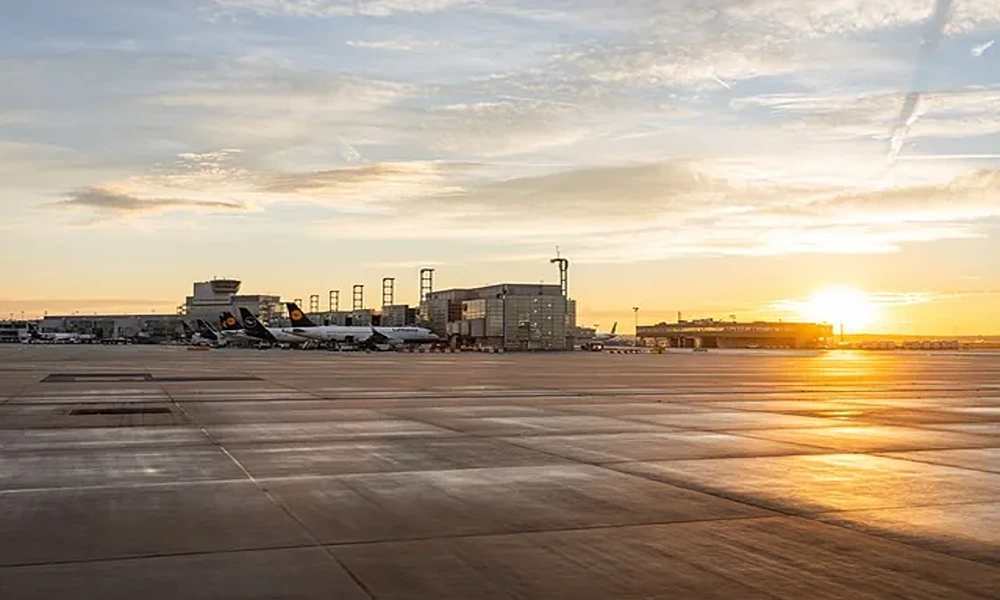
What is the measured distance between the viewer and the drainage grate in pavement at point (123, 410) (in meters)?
24.9

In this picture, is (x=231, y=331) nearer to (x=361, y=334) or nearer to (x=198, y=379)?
(x=361, y=334)

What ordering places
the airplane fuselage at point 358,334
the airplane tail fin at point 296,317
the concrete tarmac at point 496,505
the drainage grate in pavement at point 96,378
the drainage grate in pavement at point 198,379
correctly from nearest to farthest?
the concrete tarmac at point 496,505
the drainage grate in pavement at point 96,378
the drainage grate in pavement at point 198,379
the airplane fuselage at point 358,334
the airplane tail fin at point 296,317

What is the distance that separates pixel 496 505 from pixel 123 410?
17406mm

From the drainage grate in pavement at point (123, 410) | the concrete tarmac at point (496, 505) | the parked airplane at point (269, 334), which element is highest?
the parked airplane at point (269, 334)

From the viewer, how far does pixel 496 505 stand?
11.5 m

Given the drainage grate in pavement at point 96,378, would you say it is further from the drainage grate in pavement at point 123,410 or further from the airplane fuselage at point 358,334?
the airplane fuselage at point 358,334

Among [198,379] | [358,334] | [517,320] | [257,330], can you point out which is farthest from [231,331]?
[198,379]

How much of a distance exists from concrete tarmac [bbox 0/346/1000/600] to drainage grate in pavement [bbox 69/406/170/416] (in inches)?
14.9

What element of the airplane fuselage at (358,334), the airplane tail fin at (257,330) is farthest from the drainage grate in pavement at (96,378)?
the airplane tail fin at (257,330)

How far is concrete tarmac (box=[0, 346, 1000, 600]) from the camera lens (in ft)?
26.6

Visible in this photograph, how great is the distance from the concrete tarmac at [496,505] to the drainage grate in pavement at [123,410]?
377mm

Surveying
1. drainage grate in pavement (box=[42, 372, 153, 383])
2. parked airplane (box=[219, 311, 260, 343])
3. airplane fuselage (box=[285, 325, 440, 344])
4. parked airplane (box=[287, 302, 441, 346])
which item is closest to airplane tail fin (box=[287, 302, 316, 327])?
parked airplane (box=[287, 302, 441, 346])

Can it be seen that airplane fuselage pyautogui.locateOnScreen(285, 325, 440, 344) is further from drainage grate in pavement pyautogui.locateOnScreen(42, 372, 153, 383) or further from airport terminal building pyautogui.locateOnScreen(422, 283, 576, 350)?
drainage grate in pavement pyautogui.locateOnScreen(42, 372, 153, 383)

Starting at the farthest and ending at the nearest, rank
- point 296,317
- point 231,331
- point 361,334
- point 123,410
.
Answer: point 231,331 < point 296,317 < point 361,334 < point 123,410
